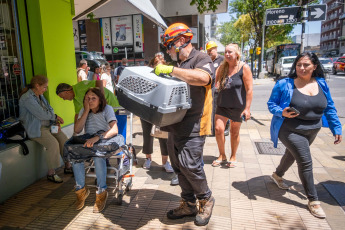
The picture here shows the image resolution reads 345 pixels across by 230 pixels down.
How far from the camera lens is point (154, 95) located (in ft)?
6.82

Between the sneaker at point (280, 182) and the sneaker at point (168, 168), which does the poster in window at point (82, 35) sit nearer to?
the sneaker at point (168, 168)

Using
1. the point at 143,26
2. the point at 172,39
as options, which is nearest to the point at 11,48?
the point at 172,39

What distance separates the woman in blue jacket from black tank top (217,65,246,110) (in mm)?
857

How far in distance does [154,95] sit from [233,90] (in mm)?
2071

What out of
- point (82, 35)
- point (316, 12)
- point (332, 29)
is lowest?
point (316, 12)

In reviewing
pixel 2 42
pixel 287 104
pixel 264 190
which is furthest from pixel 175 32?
pixel 2 42

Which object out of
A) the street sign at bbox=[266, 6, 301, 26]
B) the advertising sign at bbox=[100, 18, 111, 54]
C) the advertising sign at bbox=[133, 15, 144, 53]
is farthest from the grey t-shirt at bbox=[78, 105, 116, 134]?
the advertising sign at bbox=[100, 18, 111, 54]

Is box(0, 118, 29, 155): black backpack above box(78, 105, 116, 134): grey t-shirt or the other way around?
the other way around

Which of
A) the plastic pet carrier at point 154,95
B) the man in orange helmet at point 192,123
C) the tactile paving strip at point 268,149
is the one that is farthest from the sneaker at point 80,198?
the tactile paving strip at point 268,149

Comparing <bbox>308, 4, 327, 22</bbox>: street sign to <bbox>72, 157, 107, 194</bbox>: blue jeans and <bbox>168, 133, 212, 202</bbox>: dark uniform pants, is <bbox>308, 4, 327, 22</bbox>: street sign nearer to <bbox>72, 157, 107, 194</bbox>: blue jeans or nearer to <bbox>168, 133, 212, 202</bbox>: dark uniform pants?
<bbox>168, 133, 212, 202</bbox>: dark uniform pants

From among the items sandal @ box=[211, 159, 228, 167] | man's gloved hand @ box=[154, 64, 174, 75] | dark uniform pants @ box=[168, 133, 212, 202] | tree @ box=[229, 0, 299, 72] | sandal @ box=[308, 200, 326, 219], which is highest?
tree @ box=[229, 0, 299, 72]

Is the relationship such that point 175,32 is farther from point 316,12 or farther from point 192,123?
point 316,12

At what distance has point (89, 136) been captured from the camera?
323 cm

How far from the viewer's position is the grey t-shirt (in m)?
3.23
